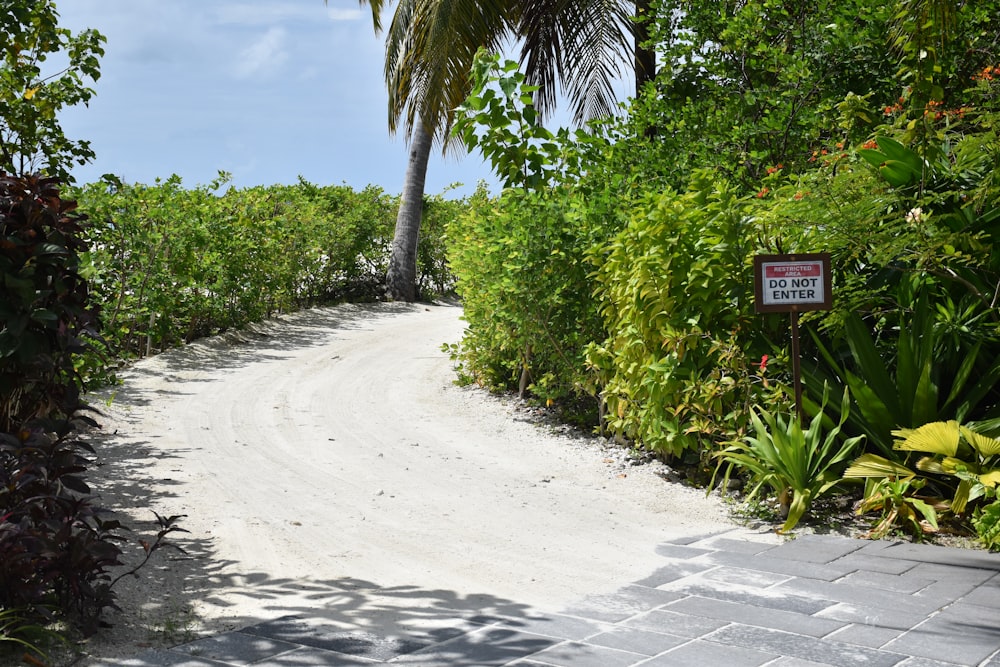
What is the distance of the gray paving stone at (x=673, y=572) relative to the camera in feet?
16.1

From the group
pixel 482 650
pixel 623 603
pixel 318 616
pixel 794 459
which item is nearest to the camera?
pixel 482 650

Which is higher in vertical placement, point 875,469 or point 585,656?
point 875,469

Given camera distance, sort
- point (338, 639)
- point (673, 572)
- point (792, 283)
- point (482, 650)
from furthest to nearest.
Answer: point (792, 283), point (673, 572), point (338, 639), point (482, 650)

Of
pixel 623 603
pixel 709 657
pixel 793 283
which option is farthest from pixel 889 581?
pixel 793 283

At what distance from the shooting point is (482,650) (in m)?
3.89

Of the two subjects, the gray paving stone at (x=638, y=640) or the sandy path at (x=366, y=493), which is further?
the sandy path at (x=366, y=493)

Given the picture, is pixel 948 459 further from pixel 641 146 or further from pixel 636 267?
pixel 641 146

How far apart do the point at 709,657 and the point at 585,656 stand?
0.49m

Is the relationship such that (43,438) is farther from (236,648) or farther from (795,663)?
(795,663)

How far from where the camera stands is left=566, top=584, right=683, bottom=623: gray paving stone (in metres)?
4.39

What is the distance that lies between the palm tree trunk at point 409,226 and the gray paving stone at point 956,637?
15407mm

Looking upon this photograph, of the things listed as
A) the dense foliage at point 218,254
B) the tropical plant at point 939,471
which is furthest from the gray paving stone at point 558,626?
the dense foliage at point 218,254

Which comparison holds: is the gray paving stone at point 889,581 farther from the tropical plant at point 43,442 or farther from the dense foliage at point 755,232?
the tropical plant at point 43,442

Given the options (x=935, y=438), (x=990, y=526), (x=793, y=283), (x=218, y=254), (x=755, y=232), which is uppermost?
(x=218, y=254)
